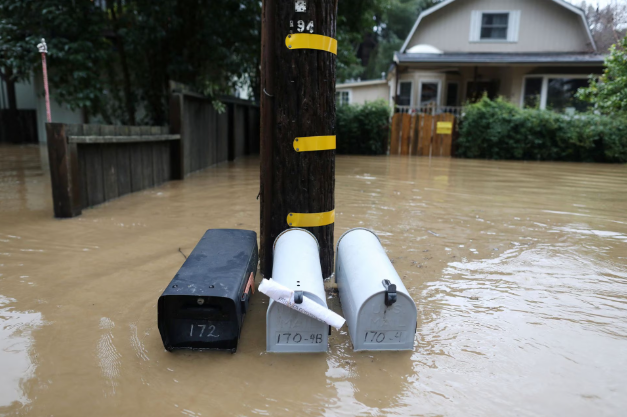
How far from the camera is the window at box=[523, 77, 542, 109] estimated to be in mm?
19797

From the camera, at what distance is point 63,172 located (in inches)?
220

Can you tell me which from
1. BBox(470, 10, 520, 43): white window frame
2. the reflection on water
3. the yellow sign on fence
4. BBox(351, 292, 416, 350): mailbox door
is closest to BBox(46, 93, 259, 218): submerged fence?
the reflection on water

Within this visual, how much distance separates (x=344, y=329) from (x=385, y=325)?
43cm

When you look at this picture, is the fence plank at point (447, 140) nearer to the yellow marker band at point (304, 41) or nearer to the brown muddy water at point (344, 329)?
the brown muddy water at point (344, 329)

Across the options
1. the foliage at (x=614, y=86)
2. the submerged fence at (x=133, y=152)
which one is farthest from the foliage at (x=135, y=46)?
the foliage at (x=614, y=86)

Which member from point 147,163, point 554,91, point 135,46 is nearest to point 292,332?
point 147,163

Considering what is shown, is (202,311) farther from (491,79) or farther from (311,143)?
(491,79)

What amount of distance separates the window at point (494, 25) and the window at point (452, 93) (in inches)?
94.9

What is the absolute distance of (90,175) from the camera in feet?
20.4

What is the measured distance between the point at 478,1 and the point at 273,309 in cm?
2076

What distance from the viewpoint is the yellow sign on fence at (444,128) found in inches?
661

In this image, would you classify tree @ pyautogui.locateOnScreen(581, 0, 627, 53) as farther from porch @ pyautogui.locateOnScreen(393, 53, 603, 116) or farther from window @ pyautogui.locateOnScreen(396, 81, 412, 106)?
window @ pyautogui.locateOnScreen(396, 81, 412, 106)

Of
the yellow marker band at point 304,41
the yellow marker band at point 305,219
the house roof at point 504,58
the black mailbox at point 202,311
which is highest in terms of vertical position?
the house roof at point 504,58

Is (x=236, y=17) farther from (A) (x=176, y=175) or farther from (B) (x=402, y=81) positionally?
(B) (x=402, y=81)
